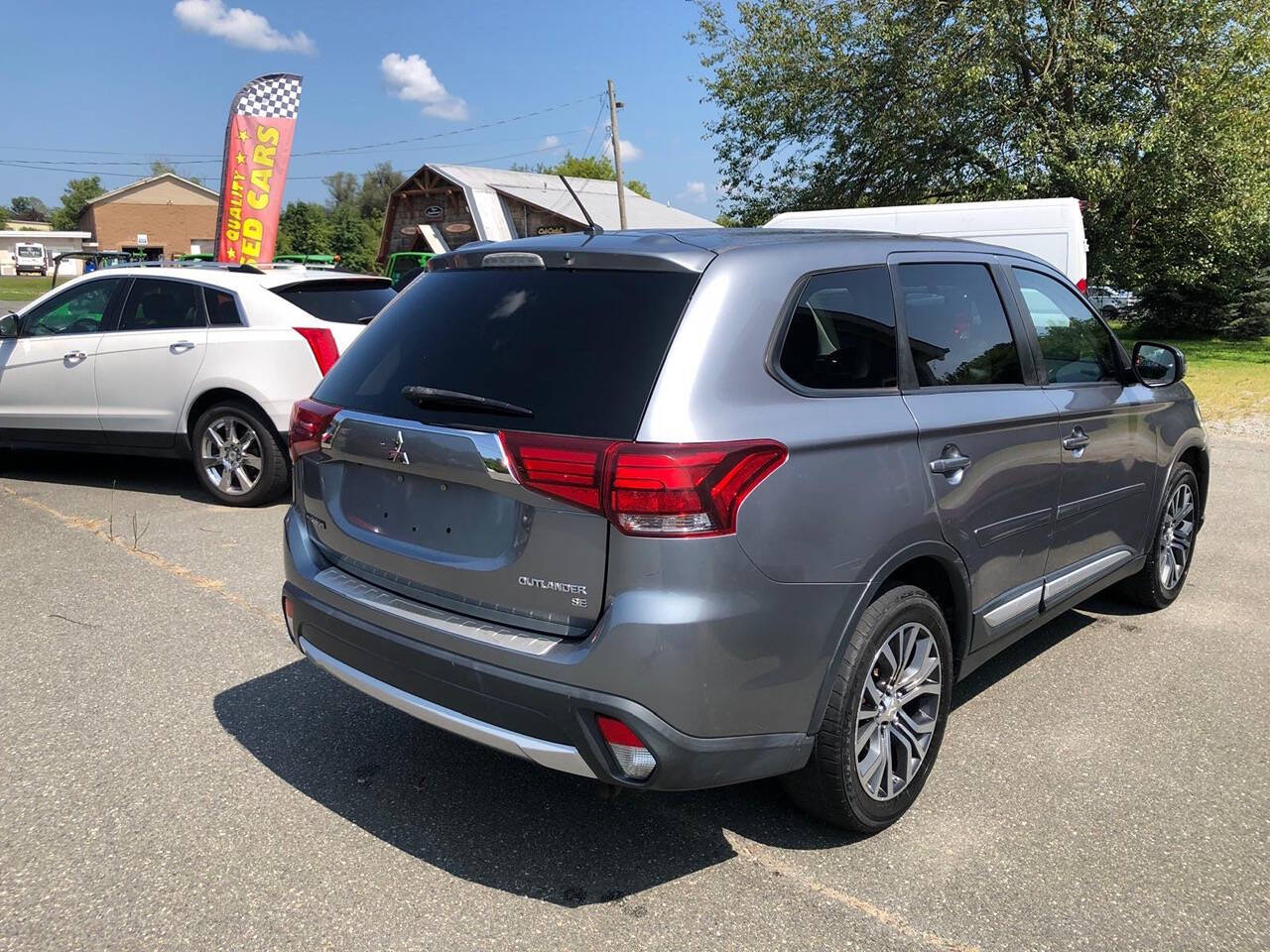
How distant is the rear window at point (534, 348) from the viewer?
101 inches

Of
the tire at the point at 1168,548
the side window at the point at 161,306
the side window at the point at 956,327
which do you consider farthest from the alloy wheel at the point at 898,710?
the side window at the point at 161,306

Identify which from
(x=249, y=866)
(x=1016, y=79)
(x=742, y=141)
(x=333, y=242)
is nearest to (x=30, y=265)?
(x=333, y=242)

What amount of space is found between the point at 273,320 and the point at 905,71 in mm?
17100

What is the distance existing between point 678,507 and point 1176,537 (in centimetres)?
385

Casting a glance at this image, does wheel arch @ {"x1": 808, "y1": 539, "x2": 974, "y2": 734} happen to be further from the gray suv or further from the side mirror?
the side mirror

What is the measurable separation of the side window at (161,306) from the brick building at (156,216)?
3162 inches

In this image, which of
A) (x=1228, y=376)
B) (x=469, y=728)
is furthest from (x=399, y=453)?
(x=1228, y=376)

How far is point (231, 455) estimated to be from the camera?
7145 mm

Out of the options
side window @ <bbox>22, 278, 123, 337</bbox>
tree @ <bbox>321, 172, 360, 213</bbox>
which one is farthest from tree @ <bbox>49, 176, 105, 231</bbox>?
side window @ <bbox>22, 278, 123, 337</bbox>

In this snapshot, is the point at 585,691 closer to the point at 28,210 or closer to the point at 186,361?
the point at 186,361

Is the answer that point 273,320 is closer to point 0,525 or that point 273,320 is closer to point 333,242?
point 0,525

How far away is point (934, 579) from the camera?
3.22 meters

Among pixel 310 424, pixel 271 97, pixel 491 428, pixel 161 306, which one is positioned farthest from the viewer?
pixel 271 97

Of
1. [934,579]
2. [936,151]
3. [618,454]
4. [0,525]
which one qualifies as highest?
[936,151]
